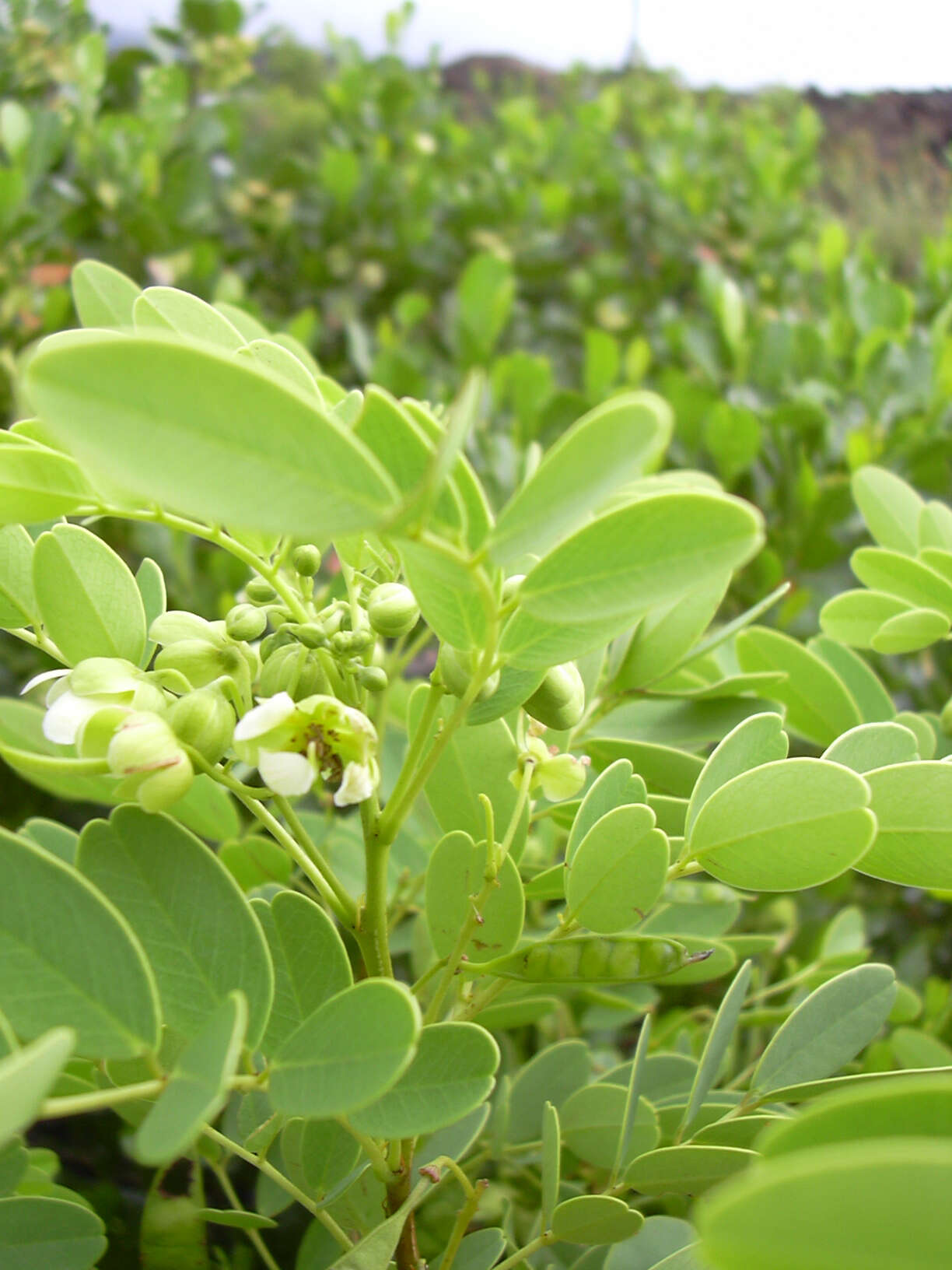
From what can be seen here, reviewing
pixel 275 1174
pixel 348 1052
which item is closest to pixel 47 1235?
pixel 275 1174

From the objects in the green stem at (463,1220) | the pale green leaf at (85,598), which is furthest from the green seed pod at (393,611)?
the green stem at (463,1220)

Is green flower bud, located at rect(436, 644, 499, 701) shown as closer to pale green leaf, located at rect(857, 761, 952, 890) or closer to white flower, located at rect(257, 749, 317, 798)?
white flower, located at rect(257, 749, 317, 798)

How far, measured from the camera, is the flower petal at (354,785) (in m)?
0.36

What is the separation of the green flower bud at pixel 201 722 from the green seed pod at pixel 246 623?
0.04 m

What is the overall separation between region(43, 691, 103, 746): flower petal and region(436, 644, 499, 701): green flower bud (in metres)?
0.13

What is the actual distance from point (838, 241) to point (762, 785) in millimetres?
1785

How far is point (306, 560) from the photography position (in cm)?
43

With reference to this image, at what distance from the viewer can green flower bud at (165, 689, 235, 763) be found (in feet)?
1.22

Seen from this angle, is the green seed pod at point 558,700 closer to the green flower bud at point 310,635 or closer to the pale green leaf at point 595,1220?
the green flower bud at point 310,635

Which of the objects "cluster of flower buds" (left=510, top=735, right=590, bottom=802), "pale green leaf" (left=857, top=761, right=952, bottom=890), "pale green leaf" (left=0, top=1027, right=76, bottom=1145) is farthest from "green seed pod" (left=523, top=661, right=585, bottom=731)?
"pale green leaf" (left=0, top=1027, right=76, bottom=1145)

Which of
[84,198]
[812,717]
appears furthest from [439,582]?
[84,198]

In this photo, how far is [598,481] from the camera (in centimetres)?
30

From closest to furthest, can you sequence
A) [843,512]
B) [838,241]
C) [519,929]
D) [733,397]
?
[519,929] < [843,512] < [733,397] < [838,241]

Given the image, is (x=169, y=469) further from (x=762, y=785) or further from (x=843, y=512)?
(x=843, y=512)
